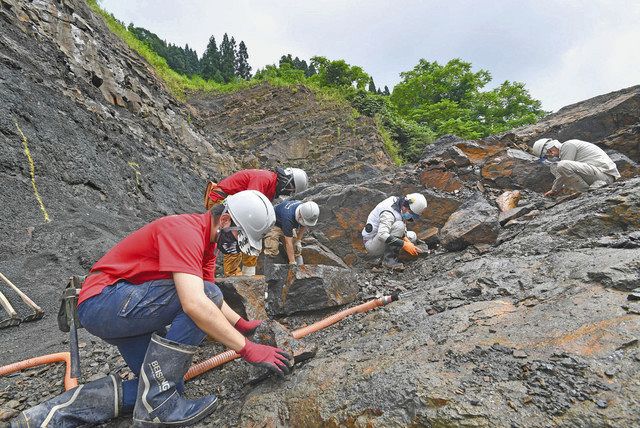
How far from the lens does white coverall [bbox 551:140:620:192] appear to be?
220 inches

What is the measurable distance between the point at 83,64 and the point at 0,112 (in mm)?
3471

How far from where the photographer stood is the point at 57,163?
575cm

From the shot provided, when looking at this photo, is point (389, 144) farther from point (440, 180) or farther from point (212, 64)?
point (212, 64)

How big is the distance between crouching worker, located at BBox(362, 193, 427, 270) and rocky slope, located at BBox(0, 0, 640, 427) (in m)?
0.37

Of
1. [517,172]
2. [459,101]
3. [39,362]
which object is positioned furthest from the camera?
[459,101]

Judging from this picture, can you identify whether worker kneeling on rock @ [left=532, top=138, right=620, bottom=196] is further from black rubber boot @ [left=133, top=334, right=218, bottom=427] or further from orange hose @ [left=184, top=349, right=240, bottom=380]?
black rubber boot @ [left=133, top=334, right=218, bottom=427]

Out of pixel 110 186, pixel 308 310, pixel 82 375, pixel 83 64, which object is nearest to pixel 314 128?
pixel 83 64

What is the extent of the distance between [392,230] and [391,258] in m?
0.44

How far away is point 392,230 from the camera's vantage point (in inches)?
214

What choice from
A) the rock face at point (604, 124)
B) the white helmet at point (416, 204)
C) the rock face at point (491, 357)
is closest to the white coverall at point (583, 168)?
the white helmet at point (416, 204)

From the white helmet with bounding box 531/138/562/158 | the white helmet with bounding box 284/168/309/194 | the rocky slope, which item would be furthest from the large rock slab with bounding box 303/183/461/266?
the white helmet with bounding box 531/138/562/158

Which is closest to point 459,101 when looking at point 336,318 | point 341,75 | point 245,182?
point 341,75

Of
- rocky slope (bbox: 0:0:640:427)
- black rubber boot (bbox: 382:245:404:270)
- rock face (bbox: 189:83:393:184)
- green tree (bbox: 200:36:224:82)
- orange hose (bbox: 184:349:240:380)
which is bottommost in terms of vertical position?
black rubber boot (bbox: 382:245:404:270)

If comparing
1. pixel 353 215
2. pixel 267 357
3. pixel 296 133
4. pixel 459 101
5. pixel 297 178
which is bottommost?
pixel 267 357
